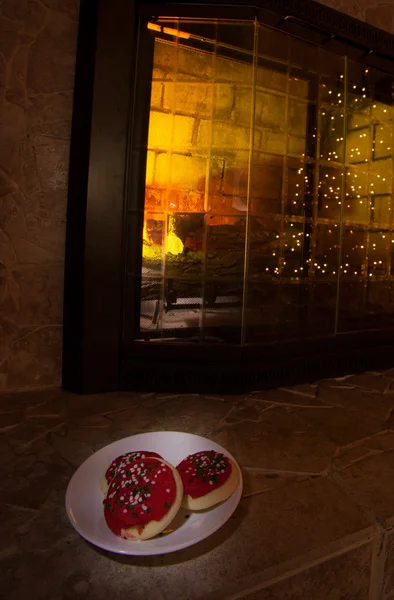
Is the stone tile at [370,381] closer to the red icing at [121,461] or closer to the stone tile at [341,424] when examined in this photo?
the stone tile at [341,424]

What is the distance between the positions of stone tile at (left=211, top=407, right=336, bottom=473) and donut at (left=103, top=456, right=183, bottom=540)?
2.11 feet

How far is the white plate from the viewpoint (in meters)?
0.94

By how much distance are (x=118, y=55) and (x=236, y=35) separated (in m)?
0.74

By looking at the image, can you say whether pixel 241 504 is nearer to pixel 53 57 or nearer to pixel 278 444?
pixel 278 444

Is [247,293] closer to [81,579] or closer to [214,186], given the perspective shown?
[214,186]

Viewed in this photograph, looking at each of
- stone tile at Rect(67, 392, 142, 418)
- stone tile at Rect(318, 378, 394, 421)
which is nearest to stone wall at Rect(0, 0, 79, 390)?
stone tile at Rect(67, 392, 142, 418)

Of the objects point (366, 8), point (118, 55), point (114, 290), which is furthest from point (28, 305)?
point (366, 8)

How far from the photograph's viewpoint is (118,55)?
7.36 ft

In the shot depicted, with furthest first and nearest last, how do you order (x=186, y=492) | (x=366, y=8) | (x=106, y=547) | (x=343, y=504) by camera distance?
(x=366, y=8) → (x=343, y=504) → (x=186, y=492) → (x=106, y=547)

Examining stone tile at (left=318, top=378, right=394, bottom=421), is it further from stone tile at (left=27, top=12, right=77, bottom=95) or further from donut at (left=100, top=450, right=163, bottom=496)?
stone tile at (left=27, top=12, right=77, bottom=95)

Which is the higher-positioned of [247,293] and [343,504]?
[247,293]

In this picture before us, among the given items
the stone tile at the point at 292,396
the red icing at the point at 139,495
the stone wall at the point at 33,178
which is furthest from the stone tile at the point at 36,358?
the red icing at the point at 139,495

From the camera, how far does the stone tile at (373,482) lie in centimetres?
132

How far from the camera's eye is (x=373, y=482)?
1.48 m
